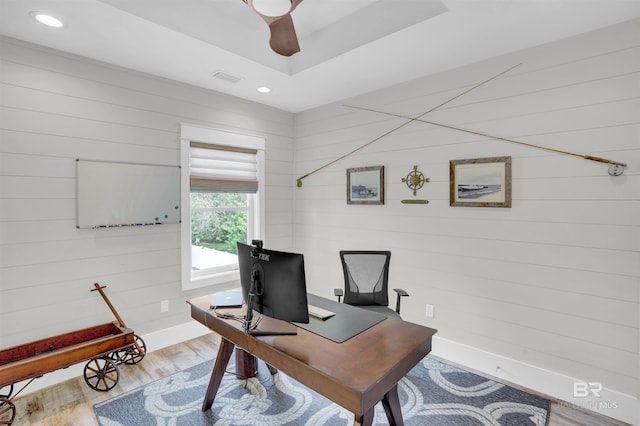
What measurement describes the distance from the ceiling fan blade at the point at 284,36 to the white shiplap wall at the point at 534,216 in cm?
173

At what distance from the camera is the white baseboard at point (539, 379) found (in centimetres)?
223

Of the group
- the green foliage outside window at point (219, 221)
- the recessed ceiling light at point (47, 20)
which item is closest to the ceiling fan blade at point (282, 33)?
the recessed ceiling light at point (47, 20)

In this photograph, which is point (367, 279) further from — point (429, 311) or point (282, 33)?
point (282, 33)

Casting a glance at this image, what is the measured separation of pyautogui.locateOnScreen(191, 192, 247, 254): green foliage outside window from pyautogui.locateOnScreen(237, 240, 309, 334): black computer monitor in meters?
1.88

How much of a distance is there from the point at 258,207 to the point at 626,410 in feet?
12.1

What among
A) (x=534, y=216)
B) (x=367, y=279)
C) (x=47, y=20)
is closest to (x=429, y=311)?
(x=367, y=279)

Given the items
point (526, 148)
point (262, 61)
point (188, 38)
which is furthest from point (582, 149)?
point (188, 38)

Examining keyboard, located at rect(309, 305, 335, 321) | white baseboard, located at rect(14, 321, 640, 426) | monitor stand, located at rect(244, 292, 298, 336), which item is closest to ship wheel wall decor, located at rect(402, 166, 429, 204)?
white baseboard, located at rect(14, 321, 640, 426)

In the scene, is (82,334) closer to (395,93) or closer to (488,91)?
(395,93)

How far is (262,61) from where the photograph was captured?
9.41 feet

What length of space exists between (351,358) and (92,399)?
2160 mm

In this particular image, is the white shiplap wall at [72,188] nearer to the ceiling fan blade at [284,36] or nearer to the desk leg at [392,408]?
the ceiling fan blade at [284,36]

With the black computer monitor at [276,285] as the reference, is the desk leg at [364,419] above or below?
below

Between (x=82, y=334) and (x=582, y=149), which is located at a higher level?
(x=582, y=149)
